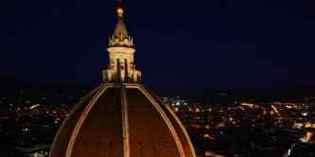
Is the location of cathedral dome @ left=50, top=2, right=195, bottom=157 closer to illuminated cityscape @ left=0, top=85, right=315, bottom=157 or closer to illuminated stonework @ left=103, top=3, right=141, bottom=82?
illuminated stonework @ left=103, top=3, right=141, bottom=82

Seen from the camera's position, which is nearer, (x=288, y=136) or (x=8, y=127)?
(x=288, y=136)

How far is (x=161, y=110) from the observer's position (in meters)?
17.5

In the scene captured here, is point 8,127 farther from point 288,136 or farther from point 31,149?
point 288,136

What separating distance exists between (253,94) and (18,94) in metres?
78.6

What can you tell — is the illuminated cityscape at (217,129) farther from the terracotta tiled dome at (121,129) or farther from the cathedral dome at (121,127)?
the terracotta tiled dome at (121,129)

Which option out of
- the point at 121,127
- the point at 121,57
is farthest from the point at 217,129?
the point at 121,127

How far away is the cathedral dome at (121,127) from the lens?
16.5 m

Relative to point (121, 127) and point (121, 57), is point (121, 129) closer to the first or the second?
point (121, 127)

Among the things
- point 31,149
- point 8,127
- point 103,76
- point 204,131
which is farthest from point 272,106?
point 103,76

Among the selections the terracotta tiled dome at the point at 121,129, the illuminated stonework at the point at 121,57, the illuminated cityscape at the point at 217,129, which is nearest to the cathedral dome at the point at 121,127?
the terracotta tiled dome at the point at 121,129

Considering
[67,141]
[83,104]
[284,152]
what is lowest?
[284,152]

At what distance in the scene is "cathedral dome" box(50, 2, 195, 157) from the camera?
54.1 feet

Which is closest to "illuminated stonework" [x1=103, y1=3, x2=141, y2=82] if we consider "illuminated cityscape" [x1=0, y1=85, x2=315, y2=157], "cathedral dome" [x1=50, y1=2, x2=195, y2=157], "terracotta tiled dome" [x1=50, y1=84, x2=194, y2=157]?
"cathedral dome" [x1=50, y1=2, x2=195, y2=157]

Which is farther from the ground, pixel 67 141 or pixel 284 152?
pixel 67 141
